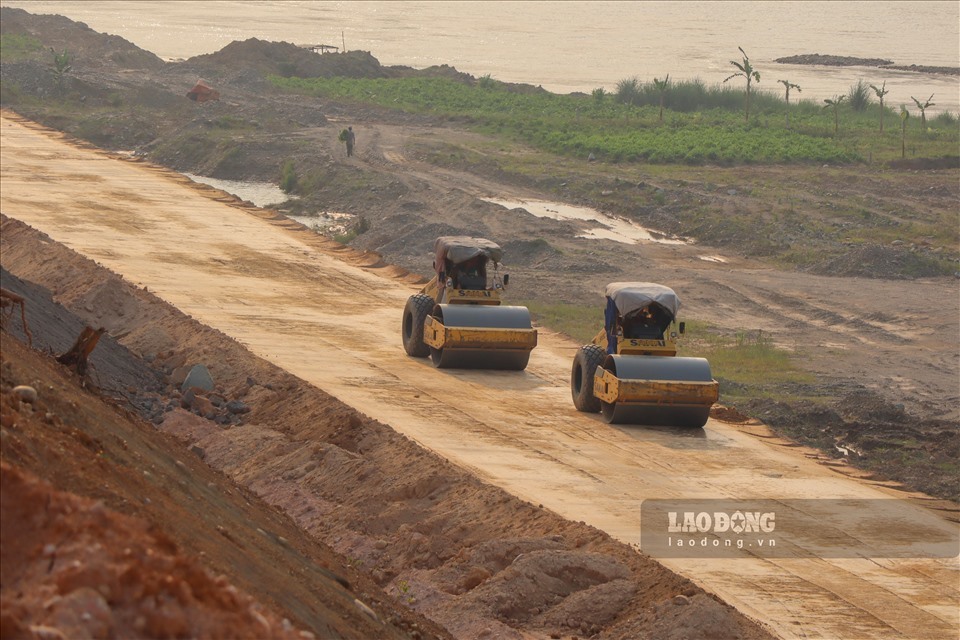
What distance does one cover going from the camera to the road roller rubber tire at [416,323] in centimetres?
2381

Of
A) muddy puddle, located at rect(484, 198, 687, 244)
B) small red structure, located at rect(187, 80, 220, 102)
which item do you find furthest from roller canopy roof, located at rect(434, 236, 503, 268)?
small red structure, located at rect(187, 80, 220, 102)

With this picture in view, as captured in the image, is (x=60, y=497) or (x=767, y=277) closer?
(x=60, y=497)

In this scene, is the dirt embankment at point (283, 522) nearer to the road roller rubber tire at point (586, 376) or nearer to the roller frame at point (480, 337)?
the roller frame at point (480, 337)

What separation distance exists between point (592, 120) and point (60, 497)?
59.7m

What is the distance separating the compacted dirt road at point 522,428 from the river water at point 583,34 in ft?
188

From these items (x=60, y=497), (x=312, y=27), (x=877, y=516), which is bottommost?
(x=877, y=516)

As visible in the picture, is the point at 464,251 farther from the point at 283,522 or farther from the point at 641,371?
the point at 283,522

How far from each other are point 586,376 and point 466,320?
2866 mm

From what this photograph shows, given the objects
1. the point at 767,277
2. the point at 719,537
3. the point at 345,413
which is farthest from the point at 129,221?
the point at 719,537

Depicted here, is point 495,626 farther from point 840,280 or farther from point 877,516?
point 840,280

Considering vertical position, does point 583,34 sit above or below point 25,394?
above

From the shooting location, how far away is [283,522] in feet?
42.1

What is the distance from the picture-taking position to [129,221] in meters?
37.4

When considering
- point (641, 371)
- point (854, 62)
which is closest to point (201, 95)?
point (641, 371)
